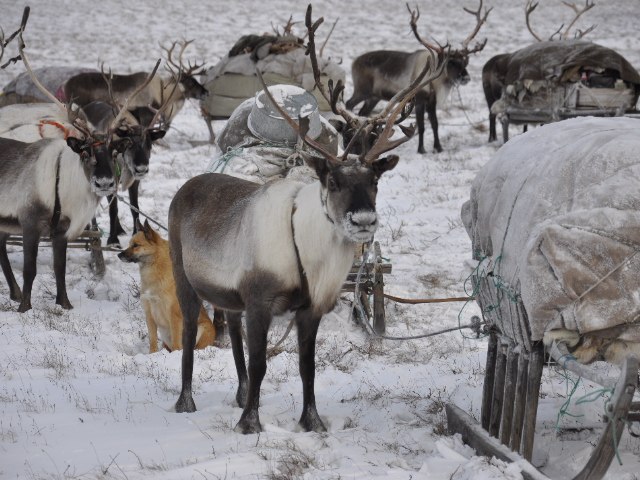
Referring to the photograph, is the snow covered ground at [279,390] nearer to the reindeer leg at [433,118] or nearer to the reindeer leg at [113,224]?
the reindeer leg at [113,224]

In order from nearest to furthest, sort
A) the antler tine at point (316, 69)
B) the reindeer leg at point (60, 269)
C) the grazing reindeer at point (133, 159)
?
the antler tine at point (316, 69), the reindeer leg at point (60, 269), the grazing reindeer at point (133, 159)

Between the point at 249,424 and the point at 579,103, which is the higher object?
the point at 579,103

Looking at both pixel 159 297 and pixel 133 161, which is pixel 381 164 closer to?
pixel 159 297

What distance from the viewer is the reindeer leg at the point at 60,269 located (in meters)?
8.11

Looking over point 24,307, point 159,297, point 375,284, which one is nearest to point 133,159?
point 24,307

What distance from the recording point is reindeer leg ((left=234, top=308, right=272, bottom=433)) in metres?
4.67

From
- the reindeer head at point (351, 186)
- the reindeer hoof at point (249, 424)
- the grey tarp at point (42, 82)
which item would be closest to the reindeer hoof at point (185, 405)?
the reindeer hoof at point (249, 424)

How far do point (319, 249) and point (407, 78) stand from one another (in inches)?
493

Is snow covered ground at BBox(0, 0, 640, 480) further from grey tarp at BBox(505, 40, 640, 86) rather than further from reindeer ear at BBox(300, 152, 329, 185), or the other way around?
grey tarp at BBox(505, 40, 640, 86)

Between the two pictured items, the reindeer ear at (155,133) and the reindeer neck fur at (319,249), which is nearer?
the reindeer neck fur at (319,249)

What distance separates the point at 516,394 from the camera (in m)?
3.96

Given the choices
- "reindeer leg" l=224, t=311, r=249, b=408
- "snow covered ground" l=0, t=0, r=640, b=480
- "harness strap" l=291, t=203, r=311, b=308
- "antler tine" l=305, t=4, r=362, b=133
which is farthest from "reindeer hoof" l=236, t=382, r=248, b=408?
"antler tine" l=305, t=4, r=362, b=133

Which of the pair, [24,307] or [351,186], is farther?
[24,307]

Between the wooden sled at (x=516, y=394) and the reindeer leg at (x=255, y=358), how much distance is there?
1052 millimetres
